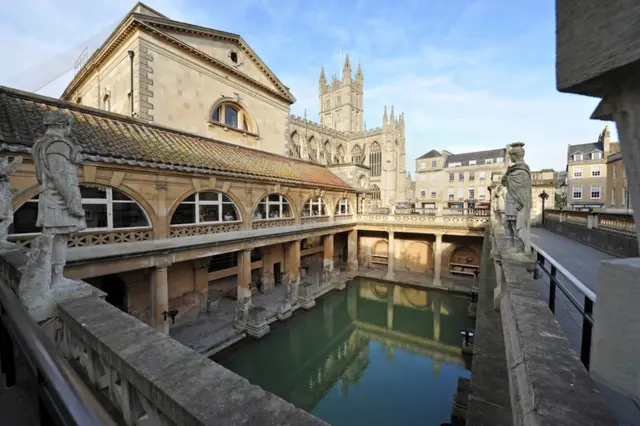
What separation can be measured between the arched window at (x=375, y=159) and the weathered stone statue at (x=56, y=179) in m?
48.1

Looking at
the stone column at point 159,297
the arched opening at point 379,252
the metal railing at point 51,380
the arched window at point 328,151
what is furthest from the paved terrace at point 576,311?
the arched window at point 328,151

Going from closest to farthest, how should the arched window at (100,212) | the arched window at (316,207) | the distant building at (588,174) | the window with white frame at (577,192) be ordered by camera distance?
the arched window at (100,212), the arched window at (316,207), the distant building at (588,174), the window with white frame at (577,192)

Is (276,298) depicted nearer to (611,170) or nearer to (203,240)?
(203,240)

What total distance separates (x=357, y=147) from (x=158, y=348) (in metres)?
51.5

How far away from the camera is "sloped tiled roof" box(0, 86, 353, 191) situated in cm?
747

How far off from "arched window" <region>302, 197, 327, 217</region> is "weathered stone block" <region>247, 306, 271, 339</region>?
746 centimetres

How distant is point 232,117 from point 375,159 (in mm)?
35706

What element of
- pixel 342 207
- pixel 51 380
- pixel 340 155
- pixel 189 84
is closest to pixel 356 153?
pixel 340 155

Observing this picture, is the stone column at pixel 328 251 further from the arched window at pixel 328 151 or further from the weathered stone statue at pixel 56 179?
the arched window at pixel 328 151

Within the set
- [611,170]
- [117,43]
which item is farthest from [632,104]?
[611,170]

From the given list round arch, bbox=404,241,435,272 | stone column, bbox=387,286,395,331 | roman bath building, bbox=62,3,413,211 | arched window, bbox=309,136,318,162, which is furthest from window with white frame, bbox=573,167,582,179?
arched window, bbox=309,136,318,162

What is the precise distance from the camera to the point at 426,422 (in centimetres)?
816

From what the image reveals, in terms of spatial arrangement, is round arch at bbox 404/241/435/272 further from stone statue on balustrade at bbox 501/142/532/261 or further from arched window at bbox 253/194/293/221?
stone statue on balustrade at bbox 501/142/532/261

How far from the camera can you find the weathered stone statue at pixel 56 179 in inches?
129
